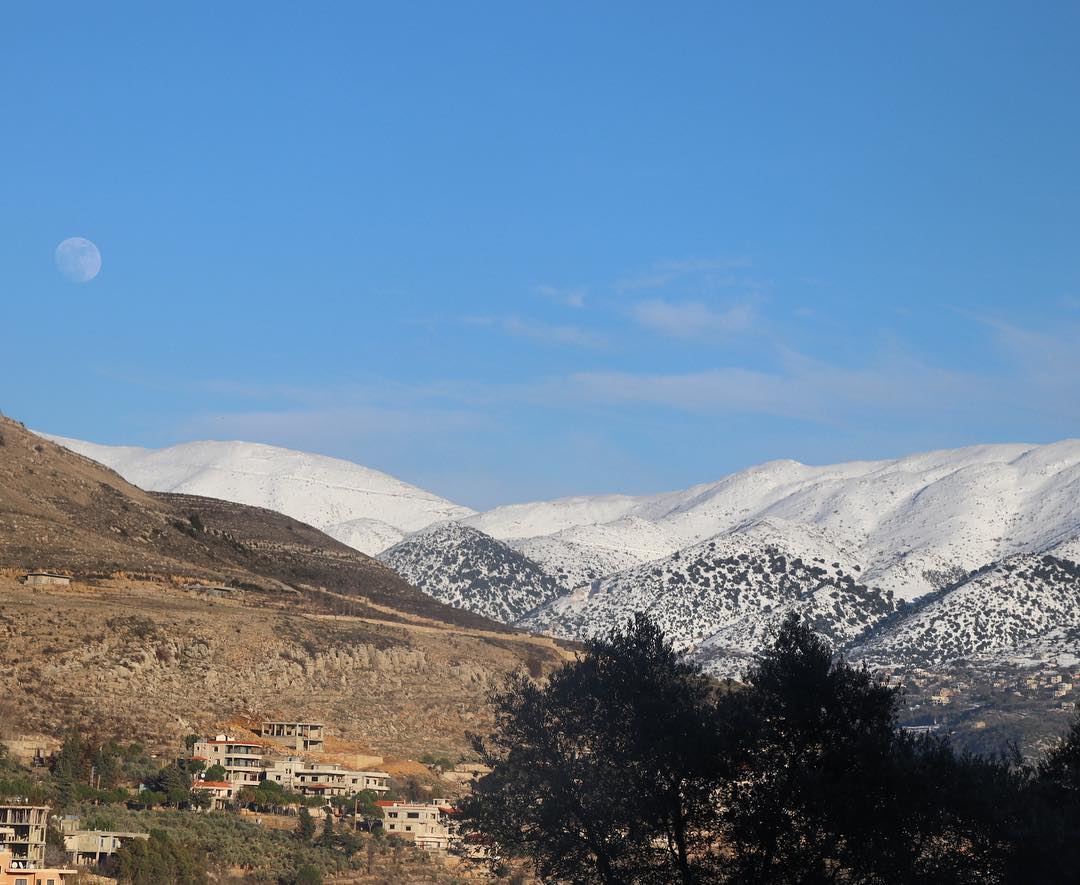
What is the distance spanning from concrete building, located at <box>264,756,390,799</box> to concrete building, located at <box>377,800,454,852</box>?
4.30m

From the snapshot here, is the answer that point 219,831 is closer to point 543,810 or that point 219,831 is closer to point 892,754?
point 543,810

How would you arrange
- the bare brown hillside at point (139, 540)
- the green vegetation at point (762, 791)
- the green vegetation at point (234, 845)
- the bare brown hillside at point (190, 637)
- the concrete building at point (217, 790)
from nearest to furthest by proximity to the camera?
the green vegetation at point (762, 791) → the green vegetation at point (234, 845) → the concrete building at point (217, 790) → the bare brown hillside at point (190, 637) → the bare brown hillside at point (139, 540)

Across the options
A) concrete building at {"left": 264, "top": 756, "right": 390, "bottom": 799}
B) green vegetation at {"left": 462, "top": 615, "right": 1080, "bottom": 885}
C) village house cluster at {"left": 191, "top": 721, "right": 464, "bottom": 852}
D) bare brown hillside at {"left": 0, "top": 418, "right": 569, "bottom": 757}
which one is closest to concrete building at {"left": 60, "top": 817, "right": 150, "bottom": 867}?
village house cluster at {"left": 191, "top": 721, "right": 464, "bottom": 852}

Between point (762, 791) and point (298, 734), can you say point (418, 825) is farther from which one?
point (762, 791)

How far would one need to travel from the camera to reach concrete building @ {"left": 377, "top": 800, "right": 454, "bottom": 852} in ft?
228

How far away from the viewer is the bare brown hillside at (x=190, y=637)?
8625cm

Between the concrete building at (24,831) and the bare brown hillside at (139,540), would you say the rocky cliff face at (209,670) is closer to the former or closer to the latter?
the bare brown hillside at (139,540)

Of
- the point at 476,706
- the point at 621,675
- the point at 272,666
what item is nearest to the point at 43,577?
the point at 272,666

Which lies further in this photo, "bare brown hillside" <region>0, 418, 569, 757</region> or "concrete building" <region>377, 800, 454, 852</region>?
"bare brown hillside" <region>0, 418, 569, 757</region>

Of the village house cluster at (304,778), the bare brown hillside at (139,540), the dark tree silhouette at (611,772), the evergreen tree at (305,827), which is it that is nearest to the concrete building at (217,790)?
the village house cluster at (304,778)

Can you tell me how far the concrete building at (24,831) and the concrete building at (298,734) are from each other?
2778 centimetres

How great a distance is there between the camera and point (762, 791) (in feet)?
129

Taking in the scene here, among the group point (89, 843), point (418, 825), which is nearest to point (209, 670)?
point (418, 825)

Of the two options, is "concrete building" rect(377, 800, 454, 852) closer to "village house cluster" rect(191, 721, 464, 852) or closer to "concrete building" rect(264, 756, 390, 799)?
"village house cluster" rect(191, 721, 464, 852)
